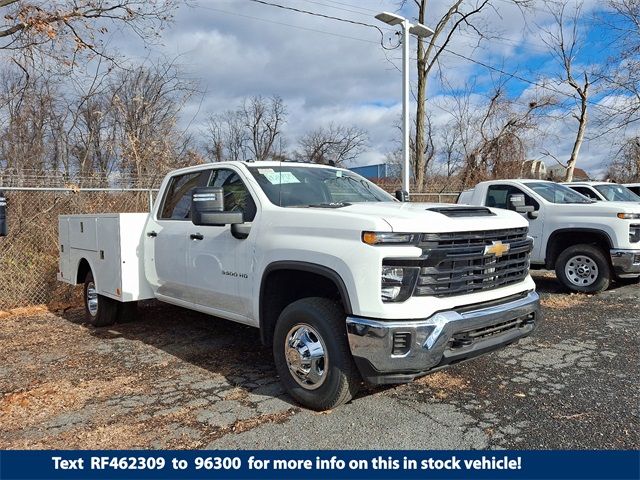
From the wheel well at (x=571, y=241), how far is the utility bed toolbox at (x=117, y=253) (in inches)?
250

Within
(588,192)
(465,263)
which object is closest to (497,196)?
(588,192)

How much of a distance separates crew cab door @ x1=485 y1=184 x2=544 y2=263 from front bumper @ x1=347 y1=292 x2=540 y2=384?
5.50 m

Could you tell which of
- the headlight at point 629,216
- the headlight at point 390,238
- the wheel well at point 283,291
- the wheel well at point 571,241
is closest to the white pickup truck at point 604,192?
the wheel well at point 571,241

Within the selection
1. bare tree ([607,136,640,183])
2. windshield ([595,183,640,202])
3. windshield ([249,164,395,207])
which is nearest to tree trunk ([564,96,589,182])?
bare tree ([607,136,640,183])

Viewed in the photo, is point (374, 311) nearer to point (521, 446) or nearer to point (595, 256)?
point (521, 446)

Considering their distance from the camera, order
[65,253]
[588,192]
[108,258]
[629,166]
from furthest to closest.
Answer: [629,166]
[588,192]
[65,253]
[108,258]

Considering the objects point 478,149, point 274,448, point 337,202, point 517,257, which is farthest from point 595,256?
point 478,149

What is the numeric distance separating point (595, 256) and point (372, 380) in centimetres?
600

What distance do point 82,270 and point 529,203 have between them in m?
7.19

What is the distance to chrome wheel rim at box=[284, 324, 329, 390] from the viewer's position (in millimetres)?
3717

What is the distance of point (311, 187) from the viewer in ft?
15.6

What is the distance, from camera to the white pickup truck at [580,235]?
767cm

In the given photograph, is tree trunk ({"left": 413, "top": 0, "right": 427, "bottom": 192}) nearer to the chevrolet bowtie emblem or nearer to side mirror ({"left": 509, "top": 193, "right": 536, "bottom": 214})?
side mirror ({"left": 509, "top": 193, "right": 536, "bottom": 214})

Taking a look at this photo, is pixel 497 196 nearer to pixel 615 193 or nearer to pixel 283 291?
pixel 615 193
